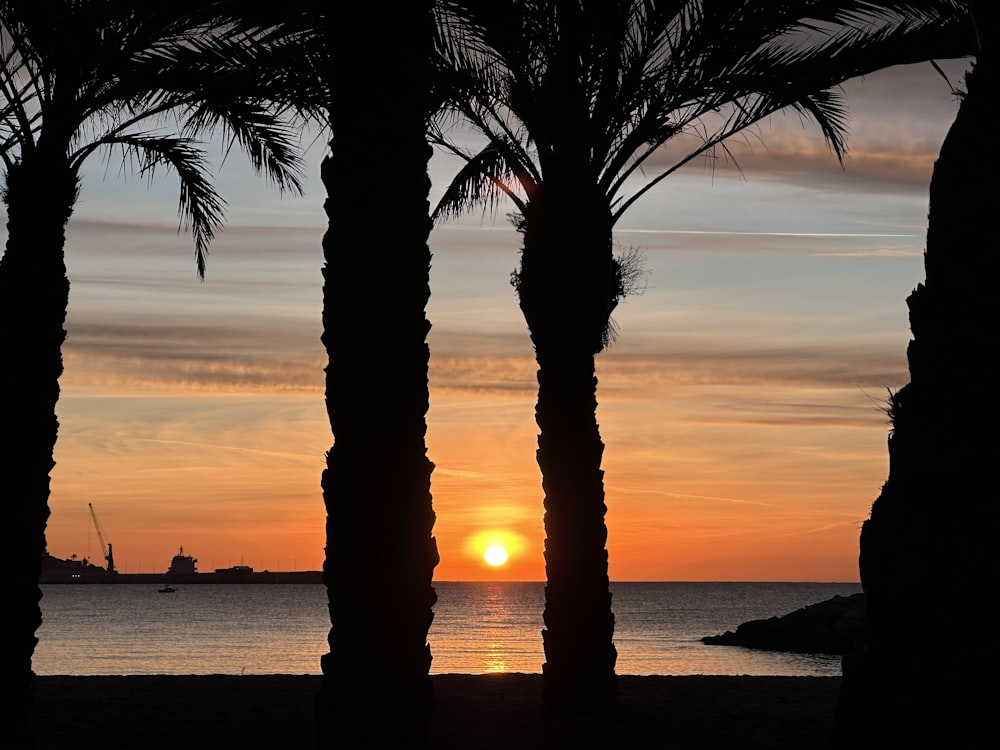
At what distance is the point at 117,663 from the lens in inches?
1906

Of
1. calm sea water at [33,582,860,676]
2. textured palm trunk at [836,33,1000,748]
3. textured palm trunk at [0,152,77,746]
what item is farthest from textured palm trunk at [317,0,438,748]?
calm sea water at [33,582,860,676]

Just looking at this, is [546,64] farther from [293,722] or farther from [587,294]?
[293,722]

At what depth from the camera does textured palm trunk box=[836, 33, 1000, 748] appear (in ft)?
20.0

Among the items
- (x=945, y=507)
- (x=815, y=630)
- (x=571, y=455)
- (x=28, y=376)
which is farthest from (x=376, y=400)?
(x=815, y=630)

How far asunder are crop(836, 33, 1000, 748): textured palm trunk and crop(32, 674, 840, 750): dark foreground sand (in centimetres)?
450

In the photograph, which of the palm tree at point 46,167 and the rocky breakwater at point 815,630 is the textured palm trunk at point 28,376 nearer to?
the palm tree at point 46,167

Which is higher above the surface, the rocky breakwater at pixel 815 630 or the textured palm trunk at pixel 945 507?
the textured palm trunk at pixel 945 507

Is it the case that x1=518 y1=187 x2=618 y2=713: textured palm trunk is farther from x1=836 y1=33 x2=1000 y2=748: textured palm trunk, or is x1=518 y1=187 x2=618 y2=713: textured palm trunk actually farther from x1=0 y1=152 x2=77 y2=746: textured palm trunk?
x1=836 y1=33 x2=1000 y2=748: textured palm trunk

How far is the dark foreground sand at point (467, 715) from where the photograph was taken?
10.6 metres

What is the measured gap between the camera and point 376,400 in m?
7.41

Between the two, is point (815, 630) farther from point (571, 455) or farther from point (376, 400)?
point (376, 400)

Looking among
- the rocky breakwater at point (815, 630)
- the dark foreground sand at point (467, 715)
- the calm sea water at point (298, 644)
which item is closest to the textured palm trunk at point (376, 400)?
the dark foreground sand at point (467, 715)

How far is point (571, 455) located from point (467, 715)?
2.90 metres

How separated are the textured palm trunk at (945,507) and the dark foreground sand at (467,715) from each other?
4.50 metres
